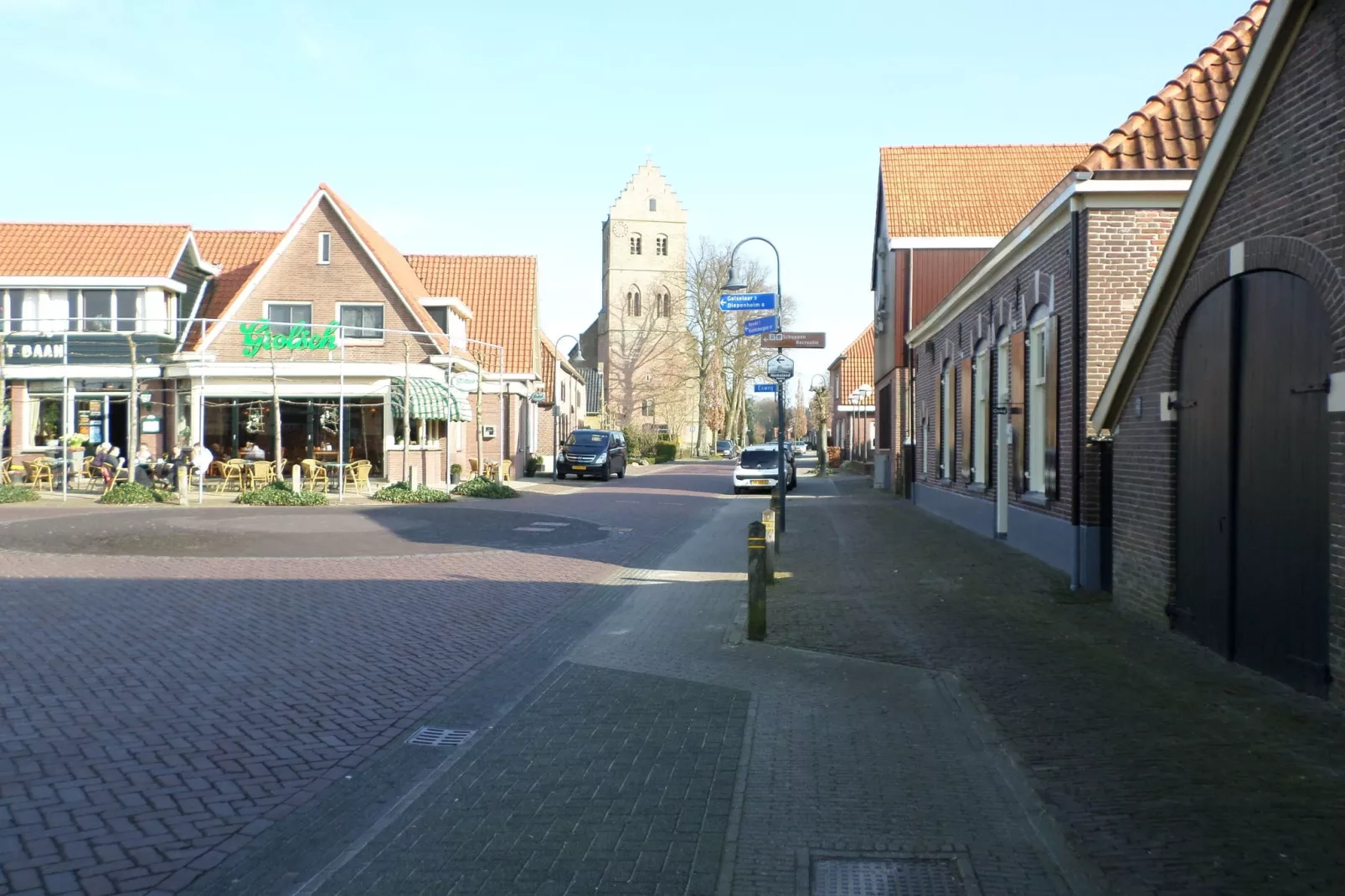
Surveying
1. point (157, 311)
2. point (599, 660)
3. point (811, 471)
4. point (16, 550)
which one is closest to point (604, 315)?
point (811, 471)

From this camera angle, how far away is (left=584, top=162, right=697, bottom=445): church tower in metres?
81.4

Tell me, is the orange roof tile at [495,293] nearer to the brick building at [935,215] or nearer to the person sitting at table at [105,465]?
the brick building at [935,215]

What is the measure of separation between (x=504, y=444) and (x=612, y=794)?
3532 cm

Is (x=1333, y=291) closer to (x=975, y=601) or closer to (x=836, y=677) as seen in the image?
(x=836, y=677)

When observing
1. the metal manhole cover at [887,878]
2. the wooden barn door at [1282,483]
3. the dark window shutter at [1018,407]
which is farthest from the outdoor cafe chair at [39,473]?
the metal manhole cover at [887,878]

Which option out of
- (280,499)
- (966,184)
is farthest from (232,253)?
(966,184)

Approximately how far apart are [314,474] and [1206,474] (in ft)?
79.3

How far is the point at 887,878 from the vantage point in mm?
4578

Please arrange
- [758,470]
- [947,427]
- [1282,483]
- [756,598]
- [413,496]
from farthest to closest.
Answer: [758,470]
[413,496]
[947,427]
[756,598]
[1282,483]

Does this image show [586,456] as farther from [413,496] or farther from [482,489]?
[413,496]

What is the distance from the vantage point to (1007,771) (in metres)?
5.93

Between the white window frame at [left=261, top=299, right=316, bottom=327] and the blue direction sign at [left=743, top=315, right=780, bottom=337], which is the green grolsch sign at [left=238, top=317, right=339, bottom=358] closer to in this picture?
the white window frame at [left=261, top=299, right=316, bottom=327]

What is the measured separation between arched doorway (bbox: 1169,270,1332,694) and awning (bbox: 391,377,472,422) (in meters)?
23.8

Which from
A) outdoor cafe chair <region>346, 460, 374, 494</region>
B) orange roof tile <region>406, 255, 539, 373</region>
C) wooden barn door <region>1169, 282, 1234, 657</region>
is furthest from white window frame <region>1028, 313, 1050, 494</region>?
orange roof tile <region>406, 255, 539, 373</region>
